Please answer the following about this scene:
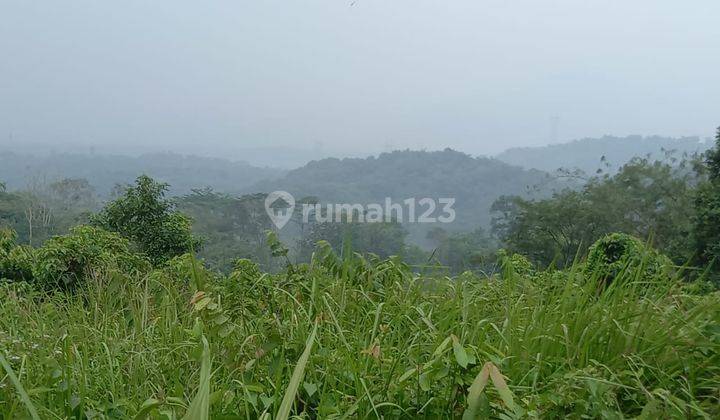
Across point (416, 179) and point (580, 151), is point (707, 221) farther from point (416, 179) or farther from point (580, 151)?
point (580, 151)

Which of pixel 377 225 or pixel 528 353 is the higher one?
pixel 528 353

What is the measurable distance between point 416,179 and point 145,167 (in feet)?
79.1

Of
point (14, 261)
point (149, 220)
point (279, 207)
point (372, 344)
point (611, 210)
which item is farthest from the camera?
point (279, 207)

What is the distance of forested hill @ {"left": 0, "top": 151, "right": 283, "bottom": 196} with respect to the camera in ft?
152

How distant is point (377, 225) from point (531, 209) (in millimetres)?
7990

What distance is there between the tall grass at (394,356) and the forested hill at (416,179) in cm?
3078

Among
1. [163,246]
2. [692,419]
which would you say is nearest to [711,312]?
[692,419]

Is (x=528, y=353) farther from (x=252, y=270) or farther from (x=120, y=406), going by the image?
(x=252, y=270)

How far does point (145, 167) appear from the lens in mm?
49406

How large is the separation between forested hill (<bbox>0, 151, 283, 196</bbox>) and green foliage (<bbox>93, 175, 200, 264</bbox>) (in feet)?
117

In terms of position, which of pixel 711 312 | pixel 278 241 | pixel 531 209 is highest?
pixel 278 241

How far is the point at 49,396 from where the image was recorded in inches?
45.5

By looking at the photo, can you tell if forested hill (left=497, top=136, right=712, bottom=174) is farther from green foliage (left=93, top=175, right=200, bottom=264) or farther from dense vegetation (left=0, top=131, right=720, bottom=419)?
dense vegetation (left=0, top=131, right=720, bottom=419)

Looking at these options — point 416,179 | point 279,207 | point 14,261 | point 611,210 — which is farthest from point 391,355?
point 416,179
